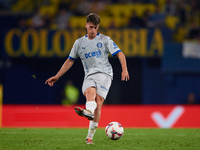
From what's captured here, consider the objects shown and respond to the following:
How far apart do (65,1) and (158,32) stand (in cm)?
422

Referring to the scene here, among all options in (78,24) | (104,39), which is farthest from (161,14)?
(104,39)

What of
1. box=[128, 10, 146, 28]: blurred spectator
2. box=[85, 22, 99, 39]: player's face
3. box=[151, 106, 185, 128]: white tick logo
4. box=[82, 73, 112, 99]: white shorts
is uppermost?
box=[128, 10, 146, 28]: blurred spectator

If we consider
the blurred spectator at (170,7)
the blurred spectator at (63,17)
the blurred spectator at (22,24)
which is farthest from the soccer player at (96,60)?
the blurred spectator at (170,7)

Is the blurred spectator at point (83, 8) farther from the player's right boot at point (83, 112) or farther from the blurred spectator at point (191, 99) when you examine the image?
the player's right boot at point (83, 112)

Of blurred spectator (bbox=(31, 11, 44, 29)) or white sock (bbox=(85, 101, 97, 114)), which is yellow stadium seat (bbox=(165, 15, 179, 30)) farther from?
white sock (bbox=(85, 101, 97, 114))

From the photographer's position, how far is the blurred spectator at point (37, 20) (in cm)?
1628

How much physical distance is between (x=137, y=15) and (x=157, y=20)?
89 centimetres

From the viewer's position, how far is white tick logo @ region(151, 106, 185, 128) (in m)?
11.9

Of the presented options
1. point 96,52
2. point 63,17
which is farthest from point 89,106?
point 63,17

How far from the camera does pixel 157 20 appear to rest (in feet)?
52.1

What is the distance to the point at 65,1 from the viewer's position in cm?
1706

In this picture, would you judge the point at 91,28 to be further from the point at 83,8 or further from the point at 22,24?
the point at 83,8

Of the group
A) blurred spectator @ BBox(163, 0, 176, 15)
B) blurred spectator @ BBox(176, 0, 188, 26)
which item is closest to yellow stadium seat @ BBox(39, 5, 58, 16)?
blurred spectator @ BBox(163, 0, 176, 15)

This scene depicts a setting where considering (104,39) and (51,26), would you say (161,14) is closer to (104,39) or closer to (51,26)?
(51,26)
